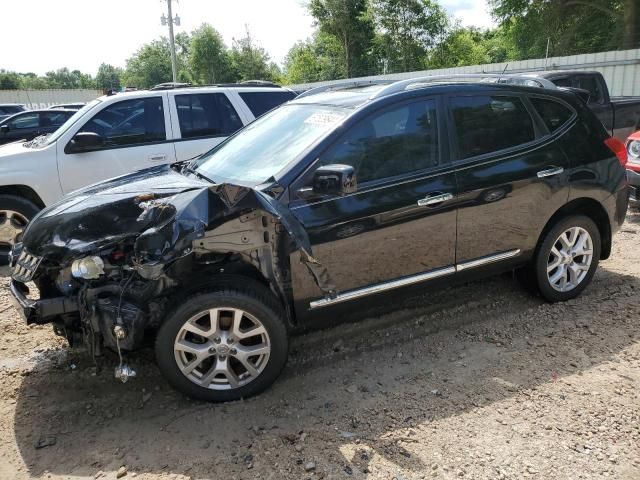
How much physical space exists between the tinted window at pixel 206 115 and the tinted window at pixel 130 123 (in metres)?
0.27

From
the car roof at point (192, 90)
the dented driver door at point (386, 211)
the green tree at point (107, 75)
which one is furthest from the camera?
the green tree at point (107, 75)

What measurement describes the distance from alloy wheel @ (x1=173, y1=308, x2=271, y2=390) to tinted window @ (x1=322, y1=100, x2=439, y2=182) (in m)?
1.14

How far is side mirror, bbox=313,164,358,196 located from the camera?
3020 mm

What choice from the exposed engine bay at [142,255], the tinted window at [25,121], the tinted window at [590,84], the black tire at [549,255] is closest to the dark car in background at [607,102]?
the tinted window at [590,84]

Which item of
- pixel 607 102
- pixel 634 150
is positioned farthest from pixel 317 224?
pixel 607 102

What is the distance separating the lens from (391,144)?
3.52 m

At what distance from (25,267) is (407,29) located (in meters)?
36.2

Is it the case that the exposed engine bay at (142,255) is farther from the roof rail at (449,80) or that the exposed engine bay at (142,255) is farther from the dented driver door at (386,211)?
the roof rail at (449,80)

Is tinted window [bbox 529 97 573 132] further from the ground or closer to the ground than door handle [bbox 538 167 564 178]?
further from the ground

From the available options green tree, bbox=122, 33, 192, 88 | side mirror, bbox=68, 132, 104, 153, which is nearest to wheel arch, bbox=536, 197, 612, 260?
side mirror, bbox=68, 132, 104, 153

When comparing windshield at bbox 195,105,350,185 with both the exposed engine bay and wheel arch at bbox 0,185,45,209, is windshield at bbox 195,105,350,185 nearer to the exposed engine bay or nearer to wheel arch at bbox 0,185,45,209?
the exposed engine bay

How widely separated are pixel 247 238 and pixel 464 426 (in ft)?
5.33

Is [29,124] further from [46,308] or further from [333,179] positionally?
[333,179]

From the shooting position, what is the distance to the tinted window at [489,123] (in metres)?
3.75
